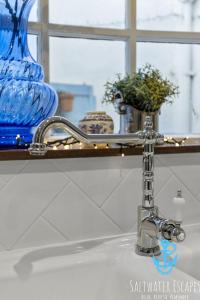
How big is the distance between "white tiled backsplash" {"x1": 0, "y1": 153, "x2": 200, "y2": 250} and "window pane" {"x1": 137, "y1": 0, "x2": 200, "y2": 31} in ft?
2.35

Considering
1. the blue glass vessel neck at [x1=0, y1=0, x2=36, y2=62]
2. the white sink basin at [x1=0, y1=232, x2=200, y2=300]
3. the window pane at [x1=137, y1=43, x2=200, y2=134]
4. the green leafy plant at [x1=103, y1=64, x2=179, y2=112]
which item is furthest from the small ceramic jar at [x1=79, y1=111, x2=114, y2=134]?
the window pane at [x1=137, y1=43, x2=200, y2=134]

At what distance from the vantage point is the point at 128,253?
3.02ft

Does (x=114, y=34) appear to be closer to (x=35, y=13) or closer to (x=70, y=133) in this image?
(x=35, y=13)

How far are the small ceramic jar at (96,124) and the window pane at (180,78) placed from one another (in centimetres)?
52

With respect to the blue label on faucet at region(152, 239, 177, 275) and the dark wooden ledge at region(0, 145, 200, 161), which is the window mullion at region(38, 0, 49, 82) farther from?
the blue label on faucet at region(152, 239, 177, 275)

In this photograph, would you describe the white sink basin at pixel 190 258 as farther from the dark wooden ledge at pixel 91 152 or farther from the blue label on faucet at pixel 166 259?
the dark wooden ledge at pixel 91 152

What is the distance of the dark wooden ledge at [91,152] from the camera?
0.88m

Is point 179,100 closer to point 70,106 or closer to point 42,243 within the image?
point 70,106

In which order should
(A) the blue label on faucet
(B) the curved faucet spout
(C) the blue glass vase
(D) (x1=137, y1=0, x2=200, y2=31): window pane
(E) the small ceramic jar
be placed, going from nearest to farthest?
(B) the curved faucet spout → (A) the blue label on faucet → (C) the blue glass vase → (E) the small ceramic jar → (D) (x1=137, y1=0, x2=200, y2=31): window pane

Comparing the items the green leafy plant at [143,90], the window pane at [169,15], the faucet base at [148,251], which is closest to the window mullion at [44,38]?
the green leafy plant at [143,90]

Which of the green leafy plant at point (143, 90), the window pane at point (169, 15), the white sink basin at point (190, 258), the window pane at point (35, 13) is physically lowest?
the white sink basin at point (190, 258)

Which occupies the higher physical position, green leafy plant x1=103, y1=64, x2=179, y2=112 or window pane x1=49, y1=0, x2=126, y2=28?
window pane x1=49, y1=0, x2=126, y2=28

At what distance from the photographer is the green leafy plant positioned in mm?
1194

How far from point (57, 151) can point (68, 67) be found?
61 centimetres
